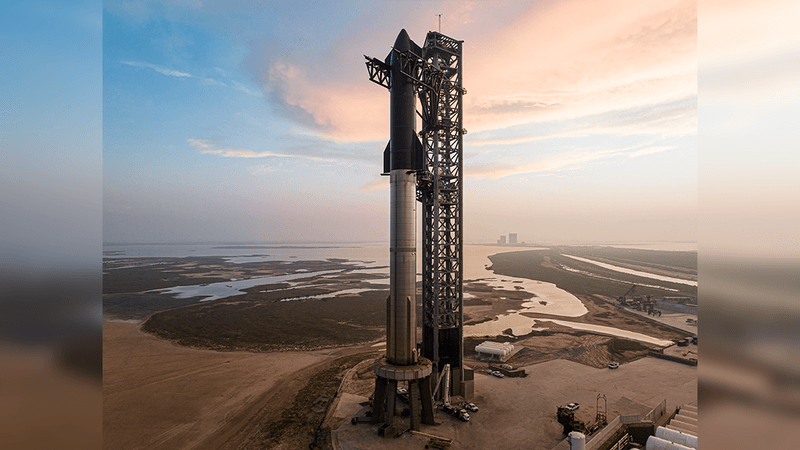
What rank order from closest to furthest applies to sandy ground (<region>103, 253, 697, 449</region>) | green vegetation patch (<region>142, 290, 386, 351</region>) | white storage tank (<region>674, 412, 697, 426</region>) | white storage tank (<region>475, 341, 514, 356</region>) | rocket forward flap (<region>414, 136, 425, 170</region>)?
sandy ground (<region>103, 253, 697, 449</region>) → white storage tank (<region>674, 412, 697, 426</region>) → rocket forward flap (<region>414, 136, 425, 170</region>) → white storage tank (<region>475, 341, 514, 356</region>) → green vegetation patch (<region>142, 290, 386, 351</region>)

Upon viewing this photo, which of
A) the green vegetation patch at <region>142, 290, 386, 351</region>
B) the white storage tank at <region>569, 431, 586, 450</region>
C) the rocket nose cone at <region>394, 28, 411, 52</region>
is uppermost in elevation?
the rocket nose cone at <region>394, 28, 411, 52</region>

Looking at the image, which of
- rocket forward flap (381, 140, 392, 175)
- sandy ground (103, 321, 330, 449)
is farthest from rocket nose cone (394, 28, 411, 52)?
sandy ground (103, 321, 330, 449)

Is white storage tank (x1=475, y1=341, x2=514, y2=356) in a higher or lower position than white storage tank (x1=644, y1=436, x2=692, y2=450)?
lower

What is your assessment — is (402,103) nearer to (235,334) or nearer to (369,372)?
(369,372)

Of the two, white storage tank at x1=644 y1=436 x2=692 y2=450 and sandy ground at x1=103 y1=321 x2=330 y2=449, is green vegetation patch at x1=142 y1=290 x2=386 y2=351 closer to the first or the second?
sandy ground at x1=103 y1=321 x2=330 y2=449

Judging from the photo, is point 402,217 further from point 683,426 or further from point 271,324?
point 271,324

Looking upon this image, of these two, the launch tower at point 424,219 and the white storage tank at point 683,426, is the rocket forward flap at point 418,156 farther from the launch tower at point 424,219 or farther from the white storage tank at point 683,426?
→ the white storage tank at point 683,426

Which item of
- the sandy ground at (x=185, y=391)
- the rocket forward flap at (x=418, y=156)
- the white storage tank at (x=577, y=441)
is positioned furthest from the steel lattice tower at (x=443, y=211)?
the sandy ground at (x=185, y=391)
